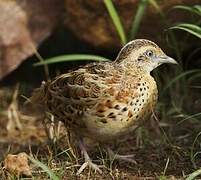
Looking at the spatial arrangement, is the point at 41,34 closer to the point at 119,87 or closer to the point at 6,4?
the point at 6,4

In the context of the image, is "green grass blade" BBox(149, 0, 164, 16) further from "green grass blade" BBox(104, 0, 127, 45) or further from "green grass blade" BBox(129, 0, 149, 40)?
"green grass blade" BBox(104, 0, 127, 45)

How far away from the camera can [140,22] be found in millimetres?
5602

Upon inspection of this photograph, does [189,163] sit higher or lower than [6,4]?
lower

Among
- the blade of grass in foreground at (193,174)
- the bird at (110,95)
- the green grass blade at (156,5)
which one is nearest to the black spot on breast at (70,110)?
the bird at (110,95)

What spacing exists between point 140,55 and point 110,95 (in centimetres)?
34

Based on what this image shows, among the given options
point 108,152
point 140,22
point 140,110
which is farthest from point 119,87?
point 140,22

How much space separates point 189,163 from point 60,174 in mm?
830

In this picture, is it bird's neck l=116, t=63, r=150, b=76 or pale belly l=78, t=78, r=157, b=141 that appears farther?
bird's neck l=116, t=63, r=150, b=76

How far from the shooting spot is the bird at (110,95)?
4.14 metres

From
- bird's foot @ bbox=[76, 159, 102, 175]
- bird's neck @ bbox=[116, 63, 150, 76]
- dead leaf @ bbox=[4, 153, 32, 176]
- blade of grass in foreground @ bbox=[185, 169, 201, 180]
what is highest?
bird's neck @ bbox=[116, 63, 150, 76]

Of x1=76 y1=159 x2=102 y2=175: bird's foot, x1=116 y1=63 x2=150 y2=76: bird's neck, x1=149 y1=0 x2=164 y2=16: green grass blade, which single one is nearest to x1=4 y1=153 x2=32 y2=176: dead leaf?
x1=76 y1=159 x2=102 y2=175: bird's foot

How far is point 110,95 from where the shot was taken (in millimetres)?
4148

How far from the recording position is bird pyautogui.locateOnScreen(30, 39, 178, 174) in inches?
163

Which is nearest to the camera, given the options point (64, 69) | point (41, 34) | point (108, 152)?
point (108, 152)
